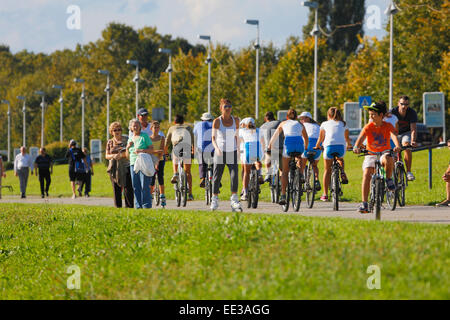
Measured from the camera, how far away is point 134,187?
15367 mm

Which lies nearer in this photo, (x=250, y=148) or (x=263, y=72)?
(x=250, y=148)

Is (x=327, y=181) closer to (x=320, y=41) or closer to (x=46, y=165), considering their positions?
(x=46, y=165)

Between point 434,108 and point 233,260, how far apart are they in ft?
68.6

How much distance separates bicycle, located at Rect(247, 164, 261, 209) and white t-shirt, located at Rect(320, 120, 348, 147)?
5.44 feet

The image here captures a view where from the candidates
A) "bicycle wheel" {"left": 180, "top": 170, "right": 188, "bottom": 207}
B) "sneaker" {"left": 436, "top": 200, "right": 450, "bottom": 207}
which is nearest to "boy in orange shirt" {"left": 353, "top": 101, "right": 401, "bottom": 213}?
"sneaker" {"left": 436, "top": 200, "right": 450, "bottom": 207}

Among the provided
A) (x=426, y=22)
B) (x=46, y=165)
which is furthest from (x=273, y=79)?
(x=46, y=165)

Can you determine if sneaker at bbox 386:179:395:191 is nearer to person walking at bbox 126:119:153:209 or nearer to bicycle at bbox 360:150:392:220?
bicycle at bbox 360:150:392:220

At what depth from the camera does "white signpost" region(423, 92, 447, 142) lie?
2795 centimetres

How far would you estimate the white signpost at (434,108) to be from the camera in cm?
2795

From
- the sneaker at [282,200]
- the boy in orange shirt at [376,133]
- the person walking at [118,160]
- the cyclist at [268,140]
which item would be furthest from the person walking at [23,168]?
the boy in orange shirt at [376,133]

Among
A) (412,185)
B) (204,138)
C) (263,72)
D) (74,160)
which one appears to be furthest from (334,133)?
(263,72)

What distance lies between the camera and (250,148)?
16422 mm

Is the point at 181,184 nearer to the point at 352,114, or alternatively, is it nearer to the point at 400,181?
the point at 400,181

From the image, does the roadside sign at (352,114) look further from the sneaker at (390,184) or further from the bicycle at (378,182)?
the sneaker at (390,184)
